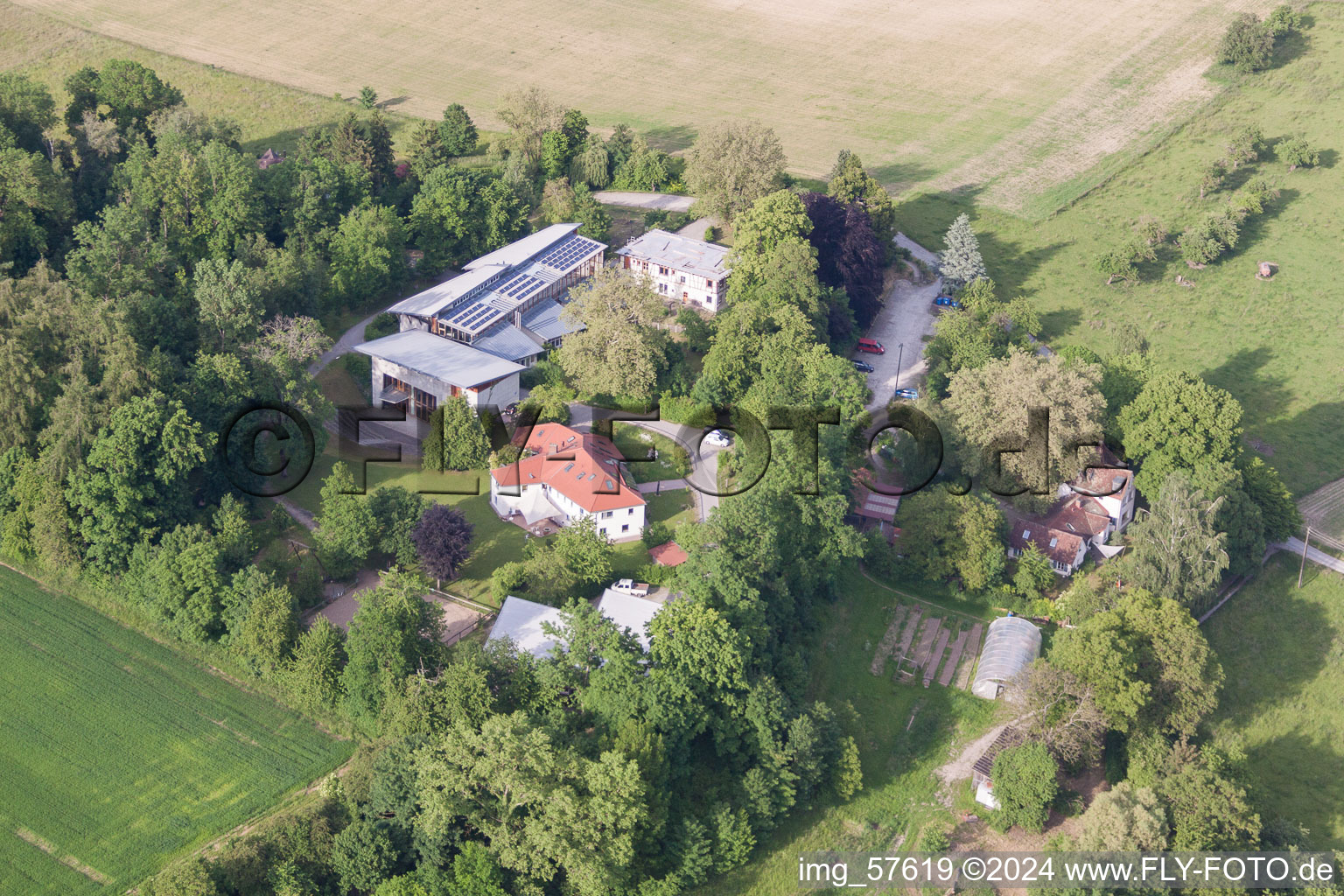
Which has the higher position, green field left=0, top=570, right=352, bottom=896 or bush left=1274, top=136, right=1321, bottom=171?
bush left=1274, top=136, right=1321, bottom=171

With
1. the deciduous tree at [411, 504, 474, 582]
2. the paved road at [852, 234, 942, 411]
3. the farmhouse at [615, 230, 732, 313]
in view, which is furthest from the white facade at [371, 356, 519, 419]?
the paved road at [852, 234, 942, 411]

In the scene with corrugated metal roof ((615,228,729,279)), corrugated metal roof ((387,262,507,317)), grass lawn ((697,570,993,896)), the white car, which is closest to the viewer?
grass lawn ((697,570,993,896))

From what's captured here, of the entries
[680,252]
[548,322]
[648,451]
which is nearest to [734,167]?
[680,252]

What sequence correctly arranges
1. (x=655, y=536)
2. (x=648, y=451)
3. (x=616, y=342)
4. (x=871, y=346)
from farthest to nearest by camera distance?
(x=871, y=346) → (x=616, y=342) → (x=648, y=451) → (x=655, y=536)

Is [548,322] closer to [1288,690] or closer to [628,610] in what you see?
[628,610]

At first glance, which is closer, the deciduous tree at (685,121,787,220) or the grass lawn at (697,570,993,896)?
the grass lawn at (697,570,993,896)

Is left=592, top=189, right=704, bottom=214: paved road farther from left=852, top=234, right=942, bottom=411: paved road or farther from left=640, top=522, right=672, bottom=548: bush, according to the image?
left=640, top=522, right=672, bottom=548: bush

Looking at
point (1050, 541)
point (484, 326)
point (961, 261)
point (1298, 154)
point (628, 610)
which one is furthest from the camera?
point (1298, 154)
